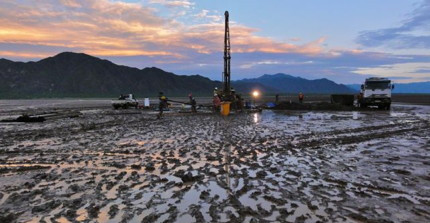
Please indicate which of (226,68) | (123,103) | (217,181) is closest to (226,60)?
(226,68)

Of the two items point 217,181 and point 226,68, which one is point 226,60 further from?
point 217,181

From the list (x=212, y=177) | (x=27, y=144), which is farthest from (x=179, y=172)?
(x=27, y=144)

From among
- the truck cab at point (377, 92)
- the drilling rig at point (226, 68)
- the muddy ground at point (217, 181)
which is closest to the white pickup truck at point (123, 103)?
the drilling rig at point (226, 68)

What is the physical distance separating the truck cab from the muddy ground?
24.1m

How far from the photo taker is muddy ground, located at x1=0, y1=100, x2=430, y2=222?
226 inches

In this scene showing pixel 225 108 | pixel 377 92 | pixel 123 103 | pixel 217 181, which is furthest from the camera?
pixel 123 103

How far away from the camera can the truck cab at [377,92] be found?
118ft

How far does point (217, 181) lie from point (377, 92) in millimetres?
33197

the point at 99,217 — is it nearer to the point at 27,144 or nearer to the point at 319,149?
the point at 319,149

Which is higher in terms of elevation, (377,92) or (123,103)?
(377,92)

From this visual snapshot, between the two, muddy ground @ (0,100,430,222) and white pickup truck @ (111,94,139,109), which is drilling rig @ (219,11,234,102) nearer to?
white pickup truck @ (111,94,139,109)

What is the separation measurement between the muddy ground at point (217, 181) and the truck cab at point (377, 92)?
24079mm

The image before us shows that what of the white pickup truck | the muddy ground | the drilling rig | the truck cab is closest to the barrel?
the drilling rig

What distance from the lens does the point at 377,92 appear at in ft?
119
